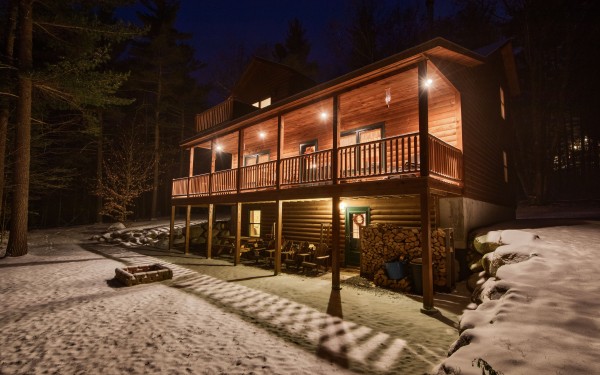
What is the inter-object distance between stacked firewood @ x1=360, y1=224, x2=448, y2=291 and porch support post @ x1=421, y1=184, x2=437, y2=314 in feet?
5.52

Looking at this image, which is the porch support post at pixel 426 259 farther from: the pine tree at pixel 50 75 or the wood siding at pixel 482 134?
the pine tree at pixel 50 75

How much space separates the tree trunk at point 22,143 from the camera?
40.8ft

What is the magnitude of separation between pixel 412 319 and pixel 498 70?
13.7 metres

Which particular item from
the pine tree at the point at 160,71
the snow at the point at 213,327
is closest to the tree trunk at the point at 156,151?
the pine tree at the point at 160,71

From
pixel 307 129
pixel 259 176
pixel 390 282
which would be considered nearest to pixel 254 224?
pixel 259 176

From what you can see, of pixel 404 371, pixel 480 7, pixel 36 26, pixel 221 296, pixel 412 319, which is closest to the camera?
pixel 404 371

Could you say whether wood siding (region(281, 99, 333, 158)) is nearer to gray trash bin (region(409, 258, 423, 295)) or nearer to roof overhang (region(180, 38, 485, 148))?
roof overhang (region(180, 38, 485, 148))

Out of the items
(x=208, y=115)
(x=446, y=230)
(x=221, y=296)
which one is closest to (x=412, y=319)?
(x=446, y=230)

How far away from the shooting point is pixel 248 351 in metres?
4.42

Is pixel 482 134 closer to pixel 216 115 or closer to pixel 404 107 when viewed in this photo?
pixel 404 107

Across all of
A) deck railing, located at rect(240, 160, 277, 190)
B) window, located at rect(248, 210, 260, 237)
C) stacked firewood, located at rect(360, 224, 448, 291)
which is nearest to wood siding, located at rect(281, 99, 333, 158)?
deck railing, located at rect(240, 160, 277, 190)

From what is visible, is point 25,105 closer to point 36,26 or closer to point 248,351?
point 36,26

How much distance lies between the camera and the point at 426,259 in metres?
6.51

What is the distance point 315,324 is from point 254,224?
11492 mm
